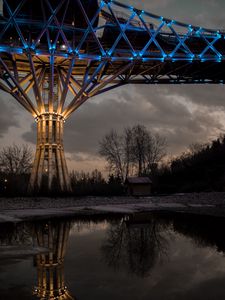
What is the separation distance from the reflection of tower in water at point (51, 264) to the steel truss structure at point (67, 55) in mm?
15887

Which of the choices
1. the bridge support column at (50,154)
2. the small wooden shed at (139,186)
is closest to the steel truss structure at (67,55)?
the bridge support column at (50,154)

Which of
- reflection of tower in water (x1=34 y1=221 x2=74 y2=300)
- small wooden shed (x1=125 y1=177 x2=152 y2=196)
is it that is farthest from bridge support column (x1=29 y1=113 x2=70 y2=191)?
reflection of tower in water (x1=34 y1=221 x2=74 y2=300)

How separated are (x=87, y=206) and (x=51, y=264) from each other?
15.4 meters

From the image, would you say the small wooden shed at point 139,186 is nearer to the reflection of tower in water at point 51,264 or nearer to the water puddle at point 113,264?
the water puddle at point 113,264

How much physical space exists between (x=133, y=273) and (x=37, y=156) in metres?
22.0

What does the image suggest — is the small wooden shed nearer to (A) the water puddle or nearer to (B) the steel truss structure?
(B) the steel truss structure

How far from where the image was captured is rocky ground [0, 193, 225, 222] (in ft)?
54.4

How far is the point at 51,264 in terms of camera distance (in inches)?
253

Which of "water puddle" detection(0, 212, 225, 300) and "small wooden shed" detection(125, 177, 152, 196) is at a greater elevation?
"small wooden shed" detection(125, 177, 152, 196)

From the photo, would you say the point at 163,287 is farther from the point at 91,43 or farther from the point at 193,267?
the point at 91,43

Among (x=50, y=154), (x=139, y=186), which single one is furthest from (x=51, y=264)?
(x=139, y=186)

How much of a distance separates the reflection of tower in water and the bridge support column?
1522cm

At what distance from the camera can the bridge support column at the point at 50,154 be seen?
2641 cm

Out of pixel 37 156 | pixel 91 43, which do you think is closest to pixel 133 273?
pixel 37 156
